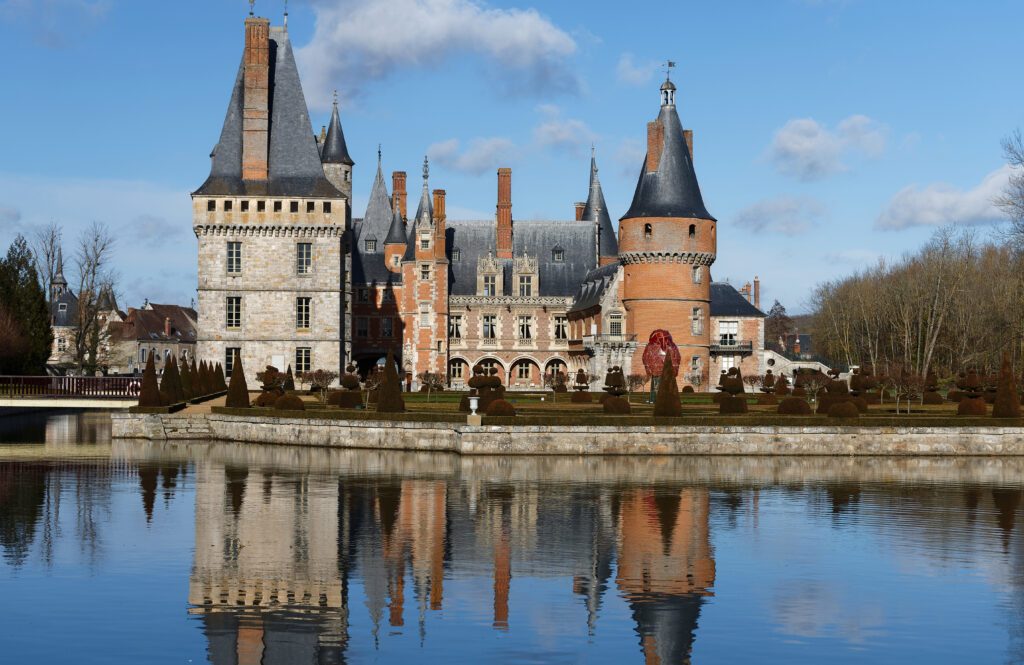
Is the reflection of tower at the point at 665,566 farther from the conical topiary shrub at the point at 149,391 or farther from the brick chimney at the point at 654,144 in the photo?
the brick chimney at the point at 654,144

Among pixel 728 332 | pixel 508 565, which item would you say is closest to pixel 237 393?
pixel 508 565

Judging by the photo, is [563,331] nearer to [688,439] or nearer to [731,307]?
[731,307]

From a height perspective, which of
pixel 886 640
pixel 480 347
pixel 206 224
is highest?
pixel 206 224

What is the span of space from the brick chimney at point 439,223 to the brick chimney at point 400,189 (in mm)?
6755

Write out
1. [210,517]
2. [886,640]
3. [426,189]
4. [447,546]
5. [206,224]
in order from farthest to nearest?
1. [426,189]
2. [206,224]
3. [210,517]
4. [447,546]
5. [886,640]

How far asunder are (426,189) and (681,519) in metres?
45.6

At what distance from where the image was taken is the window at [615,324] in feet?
192

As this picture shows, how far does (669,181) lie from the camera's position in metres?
56.3

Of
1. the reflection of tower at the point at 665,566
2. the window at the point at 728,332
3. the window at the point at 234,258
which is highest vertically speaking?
the window at the point at 234,258

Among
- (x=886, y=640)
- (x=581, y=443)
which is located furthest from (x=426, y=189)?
(x=886, y=640)

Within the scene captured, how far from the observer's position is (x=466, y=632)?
13758mm

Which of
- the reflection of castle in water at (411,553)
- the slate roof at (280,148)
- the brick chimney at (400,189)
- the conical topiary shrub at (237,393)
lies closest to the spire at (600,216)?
the brick chimney at (400,189)

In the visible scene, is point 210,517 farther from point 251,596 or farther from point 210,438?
point 210,438

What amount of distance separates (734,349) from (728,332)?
1.45 meters
